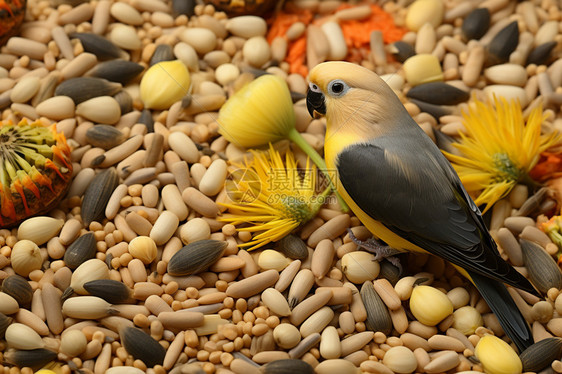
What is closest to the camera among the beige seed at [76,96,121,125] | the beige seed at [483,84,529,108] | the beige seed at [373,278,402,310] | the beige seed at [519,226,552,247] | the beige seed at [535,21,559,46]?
the beige seed at [373,278,402,310]

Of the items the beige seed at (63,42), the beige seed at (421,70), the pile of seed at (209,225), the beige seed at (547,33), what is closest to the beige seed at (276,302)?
the pile of seed at (209,225)

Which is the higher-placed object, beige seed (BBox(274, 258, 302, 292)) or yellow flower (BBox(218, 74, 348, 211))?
yellow flower (BBox(218, 74, 348, 211))

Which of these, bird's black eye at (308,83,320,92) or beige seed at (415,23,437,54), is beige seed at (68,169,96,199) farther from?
beige seed at (415,23,437,54)

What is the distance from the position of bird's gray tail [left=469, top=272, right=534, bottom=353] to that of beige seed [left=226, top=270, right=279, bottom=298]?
388 millimetres

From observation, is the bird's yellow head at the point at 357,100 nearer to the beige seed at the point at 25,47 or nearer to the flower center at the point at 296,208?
the flower center at the point at 296,208

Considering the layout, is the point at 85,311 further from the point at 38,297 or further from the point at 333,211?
the point at 333,211

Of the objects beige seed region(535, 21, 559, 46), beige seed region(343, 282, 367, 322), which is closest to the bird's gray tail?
beige seed region(343, 282, 367, 322)

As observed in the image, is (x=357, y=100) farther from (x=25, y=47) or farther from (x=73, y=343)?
(x=25, y=47)

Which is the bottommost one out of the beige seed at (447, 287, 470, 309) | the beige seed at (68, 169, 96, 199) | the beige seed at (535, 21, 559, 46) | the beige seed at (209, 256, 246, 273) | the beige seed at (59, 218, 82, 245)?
the beige seed at (447, 287, 470, 309)

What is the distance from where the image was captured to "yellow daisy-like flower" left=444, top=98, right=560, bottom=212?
3.98 ft

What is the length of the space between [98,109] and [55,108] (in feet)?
0.31

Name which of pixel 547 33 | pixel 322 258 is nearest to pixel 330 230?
pixel 322 258

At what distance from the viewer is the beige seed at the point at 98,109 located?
128 cm

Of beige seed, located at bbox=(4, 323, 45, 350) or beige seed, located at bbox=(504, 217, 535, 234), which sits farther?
beige seed, located at bbox=(504, 217, 535, 234)
